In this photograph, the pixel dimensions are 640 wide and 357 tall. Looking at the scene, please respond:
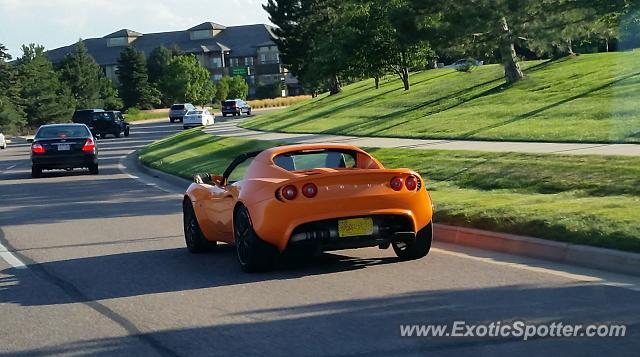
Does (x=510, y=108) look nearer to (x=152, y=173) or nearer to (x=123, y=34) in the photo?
(x=152, y=173)

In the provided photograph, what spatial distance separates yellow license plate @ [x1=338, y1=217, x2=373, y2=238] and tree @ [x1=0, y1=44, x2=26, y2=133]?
7328 cm

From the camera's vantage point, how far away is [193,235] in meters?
11.9

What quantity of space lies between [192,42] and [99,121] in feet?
310

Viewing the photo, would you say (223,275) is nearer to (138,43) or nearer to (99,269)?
(99,269)

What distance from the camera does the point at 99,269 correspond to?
11008 mm

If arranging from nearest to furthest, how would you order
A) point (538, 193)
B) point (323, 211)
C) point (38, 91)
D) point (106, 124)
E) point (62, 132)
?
point (323, 211), point (538, 193), point (62, 132), point (106, 124), point (38, 91)

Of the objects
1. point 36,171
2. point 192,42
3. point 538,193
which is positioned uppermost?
point 192,42

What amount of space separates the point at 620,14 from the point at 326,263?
8280 millimetres

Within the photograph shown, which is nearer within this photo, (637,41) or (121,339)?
(121,339)

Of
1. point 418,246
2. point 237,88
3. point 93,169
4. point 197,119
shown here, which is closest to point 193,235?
point 418,246

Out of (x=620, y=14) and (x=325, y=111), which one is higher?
(x=620, y=14)

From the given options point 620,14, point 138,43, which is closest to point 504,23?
point 620,14

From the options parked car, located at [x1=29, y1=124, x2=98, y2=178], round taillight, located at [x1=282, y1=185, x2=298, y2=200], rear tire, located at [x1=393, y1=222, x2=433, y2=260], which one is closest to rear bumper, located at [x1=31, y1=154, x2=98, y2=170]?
parked car, located at [x1=29, y1=124, x2=98, y2=178]

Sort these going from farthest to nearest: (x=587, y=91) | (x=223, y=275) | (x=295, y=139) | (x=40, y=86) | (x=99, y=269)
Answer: (x=40, y=86) → (x=295, y=139) → (x=587, y=91) → (x=99, y=269) → (x=223, y=275)
